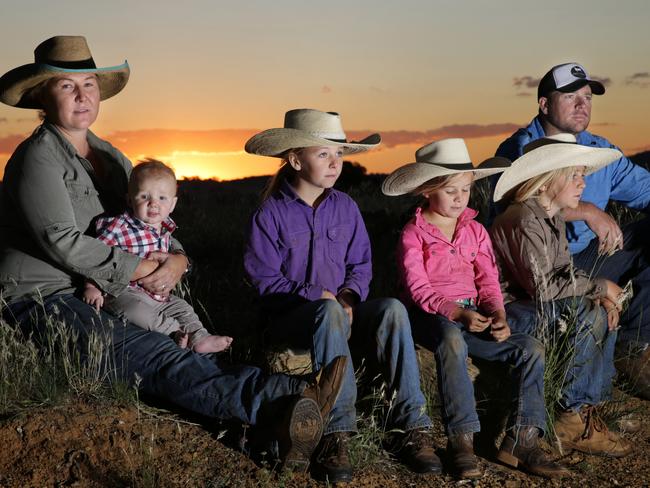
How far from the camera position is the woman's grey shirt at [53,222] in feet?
17.9

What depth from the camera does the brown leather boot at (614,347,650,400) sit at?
6863 millimetres

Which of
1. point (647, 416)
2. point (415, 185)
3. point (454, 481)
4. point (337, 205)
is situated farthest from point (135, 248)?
point (647, 416)

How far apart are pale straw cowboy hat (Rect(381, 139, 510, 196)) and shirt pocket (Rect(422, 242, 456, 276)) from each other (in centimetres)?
45

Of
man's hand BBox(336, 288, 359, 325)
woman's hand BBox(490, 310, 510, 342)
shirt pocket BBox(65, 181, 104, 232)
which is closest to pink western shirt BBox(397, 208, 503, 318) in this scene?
woman's hand BBox(490, 310, 510, 342)

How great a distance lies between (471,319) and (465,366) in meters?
0.28

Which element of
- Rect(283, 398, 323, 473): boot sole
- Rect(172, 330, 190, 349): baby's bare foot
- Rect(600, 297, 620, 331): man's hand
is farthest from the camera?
Rect(600, 297, 620, 331): man's hand

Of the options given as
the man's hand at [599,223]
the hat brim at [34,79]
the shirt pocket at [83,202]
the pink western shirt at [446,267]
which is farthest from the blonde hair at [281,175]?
the man's hand at [599,223]

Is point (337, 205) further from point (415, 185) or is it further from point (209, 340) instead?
point (209, 340)

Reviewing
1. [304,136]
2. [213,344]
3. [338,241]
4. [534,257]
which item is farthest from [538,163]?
[213,344]

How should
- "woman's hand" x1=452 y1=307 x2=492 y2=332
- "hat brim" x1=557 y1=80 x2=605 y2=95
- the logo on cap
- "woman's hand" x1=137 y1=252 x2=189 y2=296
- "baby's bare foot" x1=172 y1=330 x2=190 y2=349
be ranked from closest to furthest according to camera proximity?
1. "woman's hand" x1=452 y1=307 x2=492 y2=332
2. "baby's bare foot" x1=172 y1=330 x2=190 y2=349
3. "woman's hand" x1=137 y1=252 x2=189 y2=296
4. "hat brim" x1=557 y1=80 x2=605 y2=95
5. the logo on cap

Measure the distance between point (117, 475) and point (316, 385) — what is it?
46.1 inches

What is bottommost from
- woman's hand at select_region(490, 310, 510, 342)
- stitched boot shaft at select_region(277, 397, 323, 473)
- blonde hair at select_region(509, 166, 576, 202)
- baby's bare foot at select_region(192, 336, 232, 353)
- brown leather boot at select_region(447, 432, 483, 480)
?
brown leather boot at select_region(447, 432, 483, 480)

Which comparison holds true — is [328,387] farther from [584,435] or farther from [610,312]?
[610,312]

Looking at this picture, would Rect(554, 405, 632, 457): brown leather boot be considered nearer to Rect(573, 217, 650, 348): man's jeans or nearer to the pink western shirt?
the pink western shirt
